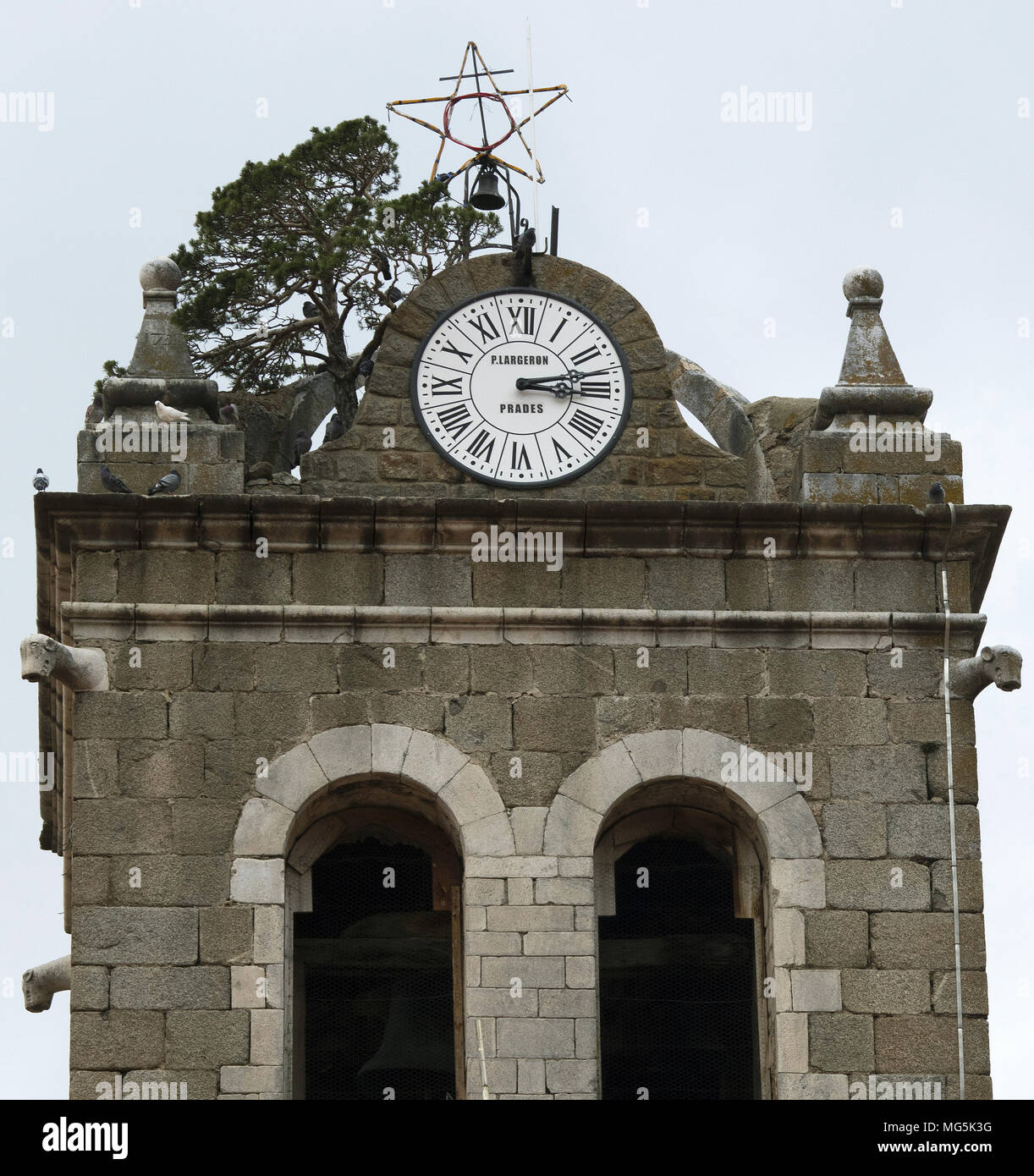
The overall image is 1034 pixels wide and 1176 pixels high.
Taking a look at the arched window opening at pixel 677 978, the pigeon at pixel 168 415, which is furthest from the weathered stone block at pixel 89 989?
the pigeon at pixel 168 415

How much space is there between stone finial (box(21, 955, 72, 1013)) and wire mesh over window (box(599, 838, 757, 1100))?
15.1 feet

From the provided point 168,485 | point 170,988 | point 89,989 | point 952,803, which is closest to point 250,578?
point 168,485

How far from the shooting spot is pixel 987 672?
2461 cm

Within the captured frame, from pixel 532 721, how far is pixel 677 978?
285 cm

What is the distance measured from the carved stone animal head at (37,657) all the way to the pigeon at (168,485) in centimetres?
166

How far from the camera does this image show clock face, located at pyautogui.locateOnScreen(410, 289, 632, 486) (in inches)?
998

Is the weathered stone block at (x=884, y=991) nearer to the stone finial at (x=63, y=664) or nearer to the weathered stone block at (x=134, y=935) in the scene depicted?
the weathered stone block at (x=134, y=935)

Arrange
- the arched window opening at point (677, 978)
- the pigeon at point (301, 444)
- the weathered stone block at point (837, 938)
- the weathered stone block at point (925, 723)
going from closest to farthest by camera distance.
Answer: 1. the weathered stone block at point (837, 938)
2. the weathered stone block at point (925, 723)
3. the arched window opening at point (677, 978)
4. the pigeon at point (301, 444)

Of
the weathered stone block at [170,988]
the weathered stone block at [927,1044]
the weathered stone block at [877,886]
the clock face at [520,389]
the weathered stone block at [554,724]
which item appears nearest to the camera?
the weathered stone block at [170,988]

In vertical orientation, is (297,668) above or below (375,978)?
above

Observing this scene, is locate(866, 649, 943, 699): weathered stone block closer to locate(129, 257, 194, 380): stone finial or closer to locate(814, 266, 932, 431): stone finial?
locate(814, 266, 932, 431): stone finial

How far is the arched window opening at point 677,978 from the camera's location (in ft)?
84.6

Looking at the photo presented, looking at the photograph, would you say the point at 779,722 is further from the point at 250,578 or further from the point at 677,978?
the point at 250,578
